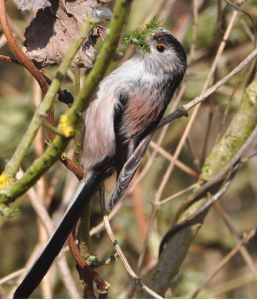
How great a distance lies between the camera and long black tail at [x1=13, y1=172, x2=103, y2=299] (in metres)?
1.34

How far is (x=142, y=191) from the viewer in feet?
12.0

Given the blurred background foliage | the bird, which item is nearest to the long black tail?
the bird

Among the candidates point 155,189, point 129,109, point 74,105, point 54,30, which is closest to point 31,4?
point 54,30

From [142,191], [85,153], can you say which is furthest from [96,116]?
[142,191]

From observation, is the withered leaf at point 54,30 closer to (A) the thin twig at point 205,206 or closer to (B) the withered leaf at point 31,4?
(B) the withered leaf at point 31,4

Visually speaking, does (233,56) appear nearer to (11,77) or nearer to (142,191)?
(142,191)

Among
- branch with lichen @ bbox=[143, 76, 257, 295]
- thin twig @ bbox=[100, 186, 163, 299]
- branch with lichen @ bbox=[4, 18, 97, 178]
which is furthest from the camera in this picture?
branch with lichen @ bbox=[143, 76, 257, 295]

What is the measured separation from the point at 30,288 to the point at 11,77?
3799 millimetres

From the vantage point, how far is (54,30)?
1.44m

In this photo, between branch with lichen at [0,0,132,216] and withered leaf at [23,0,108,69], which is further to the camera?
withered leaf at [23,0,108,69]

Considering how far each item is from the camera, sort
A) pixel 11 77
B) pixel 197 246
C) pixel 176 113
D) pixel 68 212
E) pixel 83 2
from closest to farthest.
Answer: pixel 83 2 < pixel 68 212 < pixel 176 113 < pixel 197 246 < pixel 11 77

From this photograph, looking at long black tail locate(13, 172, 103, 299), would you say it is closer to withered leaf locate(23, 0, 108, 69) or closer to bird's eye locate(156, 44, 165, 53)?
withered leaf locate(23, 0, 108, 69)

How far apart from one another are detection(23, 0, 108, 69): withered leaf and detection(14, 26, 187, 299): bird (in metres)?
0.53

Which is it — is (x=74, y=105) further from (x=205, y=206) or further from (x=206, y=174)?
(x=206, y=174)
